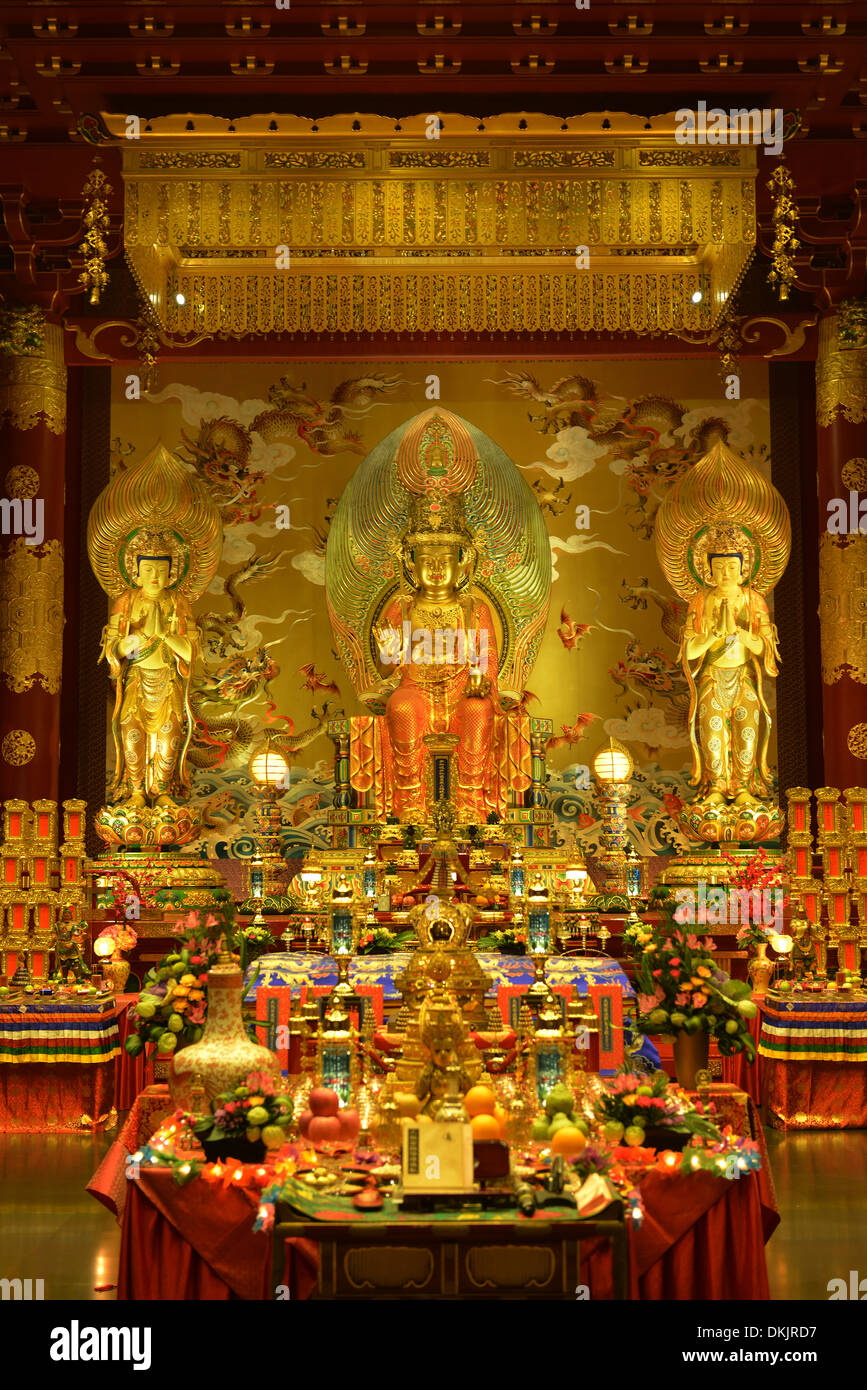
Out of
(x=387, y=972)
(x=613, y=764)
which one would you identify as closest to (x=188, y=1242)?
(x=387, y=972)

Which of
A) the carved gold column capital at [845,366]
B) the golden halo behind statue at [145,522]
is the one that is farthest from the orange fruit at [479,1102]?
the carved gold column capital at [845,366]

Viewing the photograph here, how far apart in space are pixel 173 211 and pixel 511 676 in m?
2.98

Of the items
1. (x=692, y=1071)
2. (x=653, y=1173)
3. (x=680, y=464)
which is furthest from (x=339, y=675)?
(x=653, y=1173)

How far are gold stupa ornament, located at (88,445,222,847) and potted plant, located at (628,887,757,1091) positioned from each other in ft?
11.8

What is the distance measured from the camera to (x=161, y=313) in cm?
634

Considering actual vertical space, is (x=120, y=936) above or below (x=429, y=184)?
below

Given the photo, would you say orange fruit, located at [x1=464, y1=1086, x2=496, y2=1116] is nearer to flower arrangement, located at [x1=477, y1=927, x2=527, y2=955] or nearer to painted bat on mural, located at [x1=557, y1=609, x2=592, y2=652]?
flower arrangement, located at [x1=477, y1=927, x2=527, y2=955]

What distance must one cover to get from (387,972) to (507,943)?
2.25 feet

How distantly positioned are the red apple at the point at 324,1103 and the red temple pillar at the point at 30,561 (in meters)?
4.23

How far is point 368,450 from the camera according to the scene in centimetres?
792

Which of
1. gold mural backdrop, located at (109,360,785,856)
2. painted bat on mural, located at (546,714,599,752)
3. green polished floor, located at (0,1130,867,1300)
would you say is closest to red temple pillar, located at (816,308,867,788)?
gold mural backdrop, located at (109,360,785,856)

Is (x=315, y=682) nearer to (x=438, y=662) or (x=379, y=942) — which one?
(x=438, y=662)

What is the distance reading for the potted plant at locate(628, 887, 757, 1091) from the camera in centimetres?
335

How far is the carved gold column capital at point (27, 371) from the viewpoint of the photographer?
269 inches
